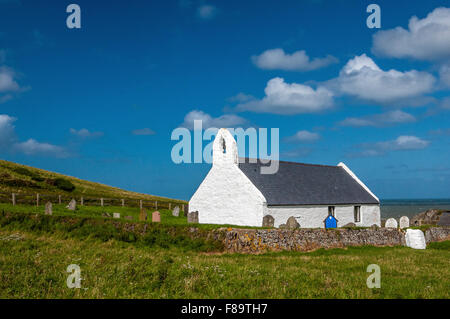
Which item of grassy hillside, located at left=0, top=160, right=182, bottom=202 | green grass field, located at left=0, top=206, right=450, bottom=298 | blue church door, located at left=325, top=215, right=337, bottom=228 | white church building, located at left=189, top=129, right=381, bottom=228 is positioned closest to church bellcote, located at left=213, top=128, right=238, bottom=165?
white church building, located at left=189, top=129, right=381, bottom=228

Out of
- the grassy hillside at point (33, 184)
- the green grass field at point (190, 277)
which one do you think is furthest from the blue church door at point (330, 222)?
the grassy hillside at point (33, 184)

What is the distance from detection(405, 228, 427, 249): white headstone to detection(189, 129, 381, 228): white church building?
8326 mm

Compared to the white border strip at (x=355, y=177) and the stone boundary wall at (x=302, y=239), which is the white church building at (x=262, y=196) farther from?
the stone boundary wall at (x=302, y=239)

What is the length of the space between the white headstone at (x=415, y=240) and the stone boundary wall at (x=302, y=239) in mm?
519

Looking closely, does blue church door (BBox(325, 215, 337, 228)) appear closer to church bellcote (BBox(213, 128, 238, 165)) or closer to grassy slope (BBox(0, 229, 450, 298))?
church bellcote (BBox(213, 128, 238, 165))

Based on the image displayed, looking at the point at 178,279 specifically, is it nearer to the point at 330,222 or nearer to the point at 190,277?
the point at 190,277

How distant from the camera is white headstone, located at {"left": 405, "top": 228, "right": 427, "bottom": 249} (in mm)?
22734

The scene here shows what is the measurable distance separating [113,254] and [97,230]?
7.08m

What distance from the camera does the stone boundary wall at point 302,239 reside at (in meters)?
18.1

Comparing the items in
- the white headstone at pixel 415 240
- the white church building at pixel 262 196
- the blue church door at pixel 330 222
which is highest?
the white church building at pixel 262 196

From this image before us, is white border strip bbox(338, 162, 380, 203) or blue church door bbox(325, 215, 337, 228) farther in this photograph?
white border strip bbox(338, 162, 380, 203)

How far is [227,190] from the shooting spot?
1162 inches

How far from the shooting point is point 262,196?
27125 mm
